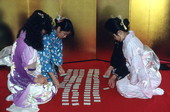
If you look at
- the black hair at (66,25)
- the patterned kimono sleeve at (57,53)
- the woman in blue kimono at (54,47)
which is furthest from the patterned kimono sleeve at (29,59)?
the patterned kimono sleeve at (57,53)

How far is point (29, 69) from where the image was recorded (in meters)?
3.32

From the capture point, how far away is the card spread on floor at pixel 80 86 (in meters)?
3.57

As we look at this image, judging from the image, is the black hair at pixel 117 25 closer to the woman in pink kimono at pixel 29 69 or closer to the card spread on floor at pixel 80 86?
the woman in pink kimono at pixel 29 69

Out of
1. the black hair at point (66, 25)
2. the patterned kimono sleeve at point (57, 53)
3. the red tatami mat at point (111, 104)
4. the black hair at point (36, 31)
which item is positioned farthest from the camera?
the patterned kimono sleeve at point (57, 53)

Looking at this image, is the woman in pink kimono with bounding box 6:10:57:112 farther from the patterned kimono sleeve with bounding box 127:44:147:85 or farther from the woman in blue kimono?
the patterned kimono sleeve with bounding box 127:44:147:85

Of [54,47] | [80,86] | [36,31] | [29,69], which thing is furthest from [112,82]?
[36,31]

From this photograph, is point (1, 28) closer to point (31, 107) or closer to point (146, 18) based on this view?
point (31, 107)

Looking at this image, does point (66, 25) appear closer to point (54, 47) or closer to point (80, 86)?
point (54, 47)

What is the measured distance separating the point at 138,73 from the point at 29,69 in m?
1.32

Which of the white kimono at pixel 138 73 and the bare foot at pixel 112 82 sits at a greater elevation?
the white kimono at pixel 138 73

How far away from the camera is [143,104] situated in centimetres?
345

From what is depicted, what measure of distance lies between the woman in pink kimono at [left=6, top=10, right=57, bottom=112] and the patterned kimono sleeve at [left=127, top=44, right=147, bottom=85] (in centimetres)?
104

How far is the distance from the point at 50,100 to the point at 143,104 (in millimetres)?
1147

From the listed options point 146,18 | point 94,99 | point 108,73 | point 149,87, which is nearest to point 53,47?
point 108,73
